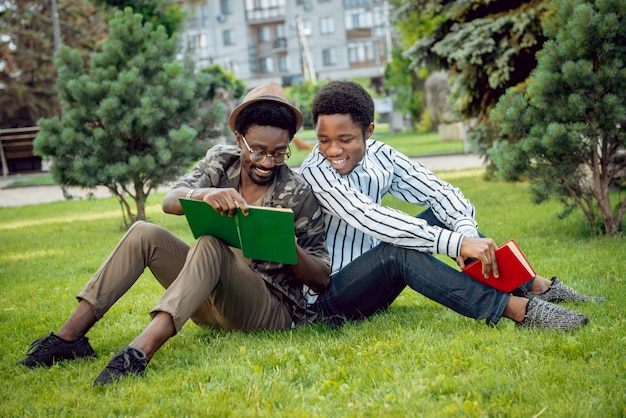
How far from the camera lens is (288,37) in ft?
207

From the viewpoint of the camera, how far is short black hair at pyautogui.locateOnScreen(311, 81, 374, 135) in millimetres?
4203

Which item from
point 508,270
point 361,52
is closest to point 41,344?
point 508,270

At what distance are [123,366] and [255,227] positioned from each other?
896 millimetres

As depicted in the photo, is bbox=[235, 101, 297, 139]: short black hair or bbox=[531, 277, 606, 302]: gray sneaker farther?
bbox=[531, 277, 606, 302]: gray sneaker

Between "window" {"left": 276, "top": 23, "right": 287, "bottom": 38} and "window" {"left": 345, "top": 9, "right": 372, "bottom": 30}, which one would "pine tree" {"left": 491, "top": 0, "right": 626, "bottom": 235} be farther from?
"window" {"left": 276, "top": 23, "right": 287, "bottom": 38}

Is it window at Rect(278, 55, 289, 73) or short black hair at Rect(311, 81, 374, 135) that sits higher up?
window at Rect(278, 55, 289, 73)

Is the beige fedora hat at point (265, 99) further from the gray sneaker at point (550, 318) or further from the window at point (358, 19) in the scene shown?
the window at point (358, 19)

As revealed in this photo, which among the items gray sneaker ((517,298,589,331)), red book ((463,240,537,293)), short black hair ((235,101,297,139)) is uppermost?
short black hair ((235,101,297,139))

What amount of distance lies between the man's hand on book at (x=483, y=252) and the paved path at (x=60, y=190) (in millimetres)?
11690

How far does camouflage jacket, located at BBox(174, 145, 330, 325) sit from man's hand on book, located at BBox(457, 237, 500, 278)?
28.6 inches

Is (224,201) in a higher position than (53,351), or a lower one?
higher

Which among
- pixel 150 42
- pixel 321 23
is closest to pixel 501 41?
pixel 150 42

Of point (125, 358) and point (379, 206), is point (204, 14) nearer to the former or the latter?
point (379, 206)

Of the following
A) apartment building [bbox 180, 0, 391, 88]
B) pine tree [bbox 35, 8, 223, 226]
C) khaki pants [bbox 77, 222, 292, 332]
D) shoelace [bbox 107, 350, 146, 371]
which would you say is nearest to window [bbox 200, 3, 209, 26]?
apartment building [bbox 180, 0, 391, 88]
